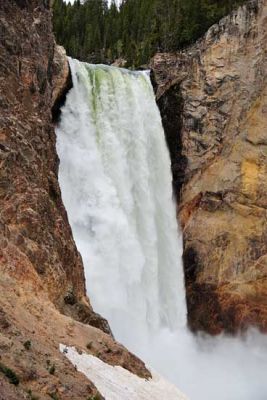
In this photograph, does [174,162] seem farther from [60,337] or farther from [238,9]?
[60,337]

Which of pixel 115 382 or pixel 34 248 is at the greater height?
pixel 34 248

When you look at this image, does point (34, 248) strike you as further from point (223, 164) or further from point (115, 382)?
point (223, 164)

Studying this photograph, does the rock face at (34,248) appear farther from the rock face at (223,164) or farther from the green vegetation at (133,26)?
the green vegetation at (133,26)

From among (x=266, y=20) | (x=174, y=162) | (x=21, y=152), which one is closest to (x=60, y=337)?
(x=21, y=152)

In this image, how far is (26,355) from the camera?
1191 centimetres

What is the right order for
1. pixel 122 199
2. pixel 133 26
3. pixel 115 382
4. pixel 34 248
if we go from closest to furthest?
pixel 115 382, pixel 34 248, pixel 122 199, pixel 133 26

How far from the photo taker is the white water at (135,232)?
27.6 m

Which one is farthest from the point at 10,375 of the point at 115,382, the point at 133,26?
the point at 133,26

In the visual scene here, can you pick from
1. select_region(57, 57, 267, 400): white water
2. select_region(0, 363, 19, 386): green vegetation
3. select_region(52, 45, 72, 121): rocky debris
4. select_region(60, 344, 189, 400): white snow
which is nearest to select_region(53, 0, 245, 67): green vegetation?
select_region(57, 57, 267, 400): white water

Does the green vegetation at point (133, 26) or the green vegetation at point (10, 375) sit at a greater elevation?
the green vegetation at point (133, 26)

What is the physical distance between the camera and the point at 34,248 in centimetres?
1836

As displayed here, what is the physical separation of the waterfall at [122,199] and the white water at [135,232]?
59 mm

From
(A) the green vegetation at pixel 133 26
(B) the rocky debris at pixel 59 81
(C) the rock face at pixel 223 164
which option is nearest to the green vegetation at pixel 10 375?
(B) the rocky debris at pixel 59 81

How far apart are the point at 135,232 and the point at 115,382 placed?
16.9 metres
